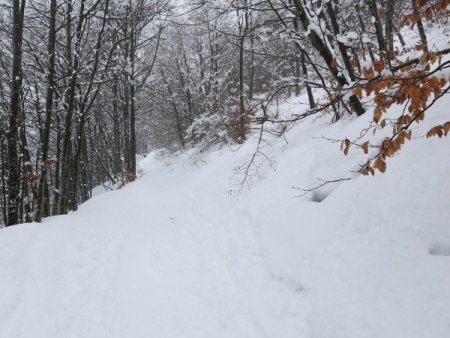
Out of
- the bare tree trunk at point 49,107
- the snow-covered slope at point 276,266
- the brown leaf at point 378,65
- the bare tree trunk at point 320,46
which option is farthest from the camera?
the bare tree trunk at point 49,107

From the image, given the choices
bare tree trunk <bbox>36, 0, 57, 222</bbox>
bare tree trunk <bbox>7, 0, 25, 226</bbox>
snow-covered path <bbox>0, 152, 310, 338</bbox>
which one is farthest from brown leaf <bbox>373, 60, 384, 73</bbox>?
bare tree trunk <bbox>36, 0, 57, 222</bbox>

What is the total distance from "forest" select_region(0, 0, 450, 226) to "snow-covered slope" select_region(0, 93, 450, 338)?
61cm

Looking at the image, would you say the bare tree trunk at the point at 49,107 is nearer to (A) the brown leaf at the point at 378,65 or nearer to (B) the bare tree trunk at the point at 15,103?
(B) the bare tree trunk at the point at 15,103

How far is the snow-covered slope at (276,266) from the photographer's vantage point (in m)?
3.17

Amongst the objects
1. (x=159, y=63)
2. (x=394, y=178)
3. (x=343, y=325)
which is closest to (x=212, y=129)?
(x=159, y=63)

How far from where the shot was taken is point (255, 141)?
430 inches

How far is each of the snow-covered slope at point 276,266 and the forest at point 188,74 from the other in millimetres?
609

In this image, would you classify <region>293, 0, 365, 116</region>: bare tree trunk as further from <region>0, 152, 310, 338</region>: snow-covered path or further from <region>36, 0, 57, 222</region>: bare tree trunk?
<region>36, 0, 57, 222</region>: bare tree trunk

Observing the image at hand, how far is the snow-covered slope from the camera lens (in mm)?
3166

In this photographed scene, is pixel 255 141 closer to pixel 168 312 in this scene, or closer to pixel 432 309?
pixel 168 312

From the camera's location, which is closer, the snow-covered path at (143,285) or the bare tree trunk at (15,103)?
the snow-covered path at (143,285)

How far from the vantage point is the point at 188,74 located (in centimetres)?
2281

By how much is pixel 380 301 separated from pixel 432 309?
1.38 feet

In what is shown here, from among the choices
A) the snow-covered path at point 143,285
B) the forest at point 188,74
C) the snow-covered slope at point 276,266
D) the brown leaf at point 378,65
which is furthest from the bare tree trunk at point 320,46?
the brown leaf at point 378,65
